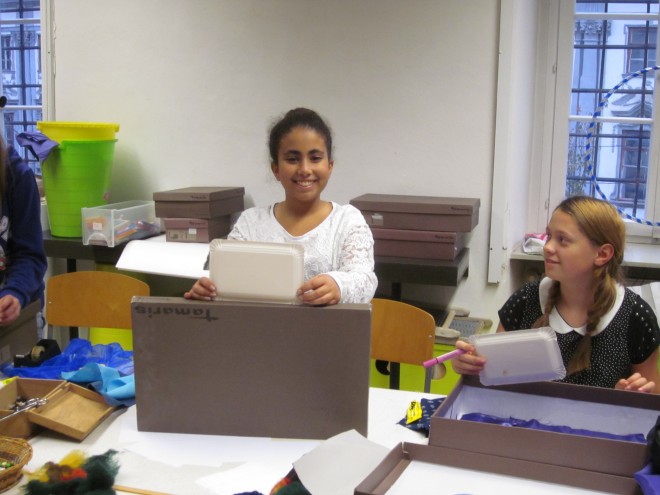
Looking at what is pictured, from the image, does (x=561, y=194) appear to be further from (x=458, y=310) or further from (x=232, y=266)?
(x=232, y=266)

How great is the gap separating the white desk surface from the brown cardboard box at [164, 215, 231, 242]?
4.67 feet

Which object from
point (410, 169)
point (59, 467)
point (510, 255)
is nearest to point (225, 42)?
point (410, 169)

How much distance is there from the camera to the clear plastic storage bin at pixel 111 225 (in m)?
2.83

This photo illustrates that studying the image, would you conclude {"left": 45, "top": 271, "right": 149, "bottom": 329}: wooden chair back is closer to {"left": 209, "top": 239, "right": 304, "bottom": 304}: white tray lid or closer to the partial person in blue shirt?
the partial person in blue shirt

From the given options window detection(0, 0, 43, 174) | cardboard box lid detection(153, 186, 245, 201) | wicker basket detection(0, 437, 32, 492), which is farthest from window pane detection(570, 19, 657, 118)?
window detection(0, 0, 43, 174)

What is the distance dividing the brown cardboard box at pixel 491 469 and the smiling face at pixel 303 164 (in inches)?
29.9

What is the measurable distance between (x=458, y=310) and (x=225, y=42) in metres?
1.47

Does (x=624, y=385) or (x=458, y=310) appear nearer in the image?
(x=624, y=385)

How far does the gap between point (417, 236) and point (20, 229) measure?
131 centimetres

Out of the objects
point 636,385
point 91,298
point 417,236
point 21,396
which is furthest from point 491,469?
point 91,298

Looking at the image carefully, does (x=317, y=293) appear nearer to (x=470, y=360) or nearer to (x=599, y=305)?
(x=470, y=360)

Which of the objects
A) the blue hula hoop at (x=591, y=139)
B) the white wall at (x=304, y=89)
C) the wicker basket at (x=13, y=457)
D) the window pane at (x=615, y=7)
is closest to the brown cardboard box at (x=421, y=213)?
the white wall at (x=304, y=89)

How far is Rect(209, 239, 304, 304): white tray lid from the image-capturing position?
1272 millimetres

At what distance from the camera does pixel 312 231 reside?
69.1 inches
